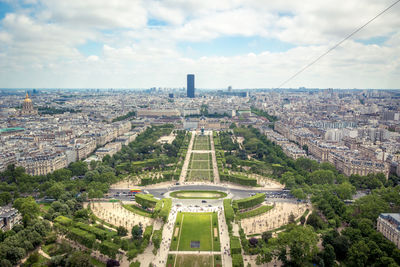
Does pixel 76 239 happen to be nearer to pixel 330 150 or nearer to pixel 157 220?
pixel 157 220

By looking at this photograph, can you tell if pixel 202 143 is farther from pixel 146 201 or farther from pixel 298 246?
pixel 298 246

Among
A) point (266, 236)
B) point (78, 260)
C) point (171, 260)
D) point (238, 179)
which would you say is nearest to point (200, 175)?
point (238, 179)

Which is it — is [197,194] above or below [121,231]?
above

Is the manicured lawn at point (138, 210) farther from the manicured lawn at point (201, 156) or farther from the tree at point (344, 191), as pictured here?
the manicured lawn at point (201, 156)

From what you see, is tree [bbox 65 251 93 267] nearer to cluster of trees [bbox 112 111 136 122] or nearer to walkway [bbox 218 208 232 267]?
walkway [bbox 218 208 232 267]

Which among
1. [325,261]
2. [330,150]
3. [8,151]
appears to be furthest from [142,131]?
[325,261]

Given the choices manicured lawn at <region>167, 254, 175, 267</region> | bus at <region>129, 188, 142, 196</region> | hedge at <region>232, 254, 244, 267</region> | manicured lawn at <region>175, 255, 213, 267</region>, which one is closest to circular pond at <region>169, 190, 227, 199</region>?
bus at <region>129, 188, 142, 196</region>

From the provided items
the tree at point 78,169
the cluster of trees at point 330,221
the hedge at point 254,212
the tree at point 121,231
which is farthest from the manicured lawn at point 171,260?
the tree at point 78,169
